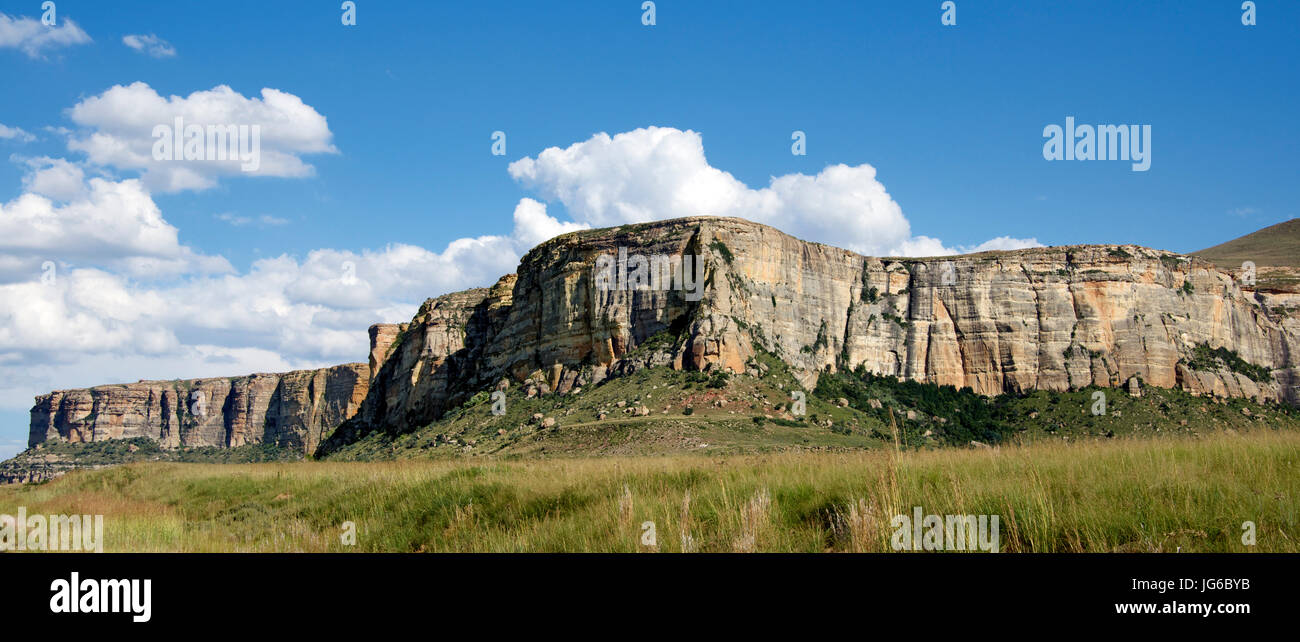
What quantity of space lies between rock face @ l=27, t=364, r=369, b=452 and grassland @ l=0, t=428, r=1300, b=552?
137157 mm

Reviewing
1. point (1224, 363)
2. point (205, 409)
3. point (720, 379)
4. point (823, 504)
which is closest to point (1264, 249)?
point (1224, 363)

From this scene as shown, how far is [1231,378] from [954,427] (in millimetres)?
30357

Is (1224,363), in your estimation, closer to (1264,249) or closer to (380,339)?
(1264,249)

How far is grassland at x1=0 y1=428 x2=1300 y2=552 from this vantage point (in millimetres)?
6539

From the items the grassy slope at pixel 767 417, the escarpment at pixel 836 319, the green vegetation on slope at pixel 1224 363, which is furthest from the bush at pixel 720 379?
the green vegetation on slope at pixel 1224 363

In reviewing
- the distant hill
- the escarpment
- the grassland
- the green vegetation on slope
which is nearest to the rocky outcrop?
the escarpment

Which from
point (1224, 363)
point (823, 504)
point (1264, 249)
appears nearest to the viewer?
point (823, 504)

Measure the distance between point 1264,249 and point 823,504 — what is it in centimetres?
17914

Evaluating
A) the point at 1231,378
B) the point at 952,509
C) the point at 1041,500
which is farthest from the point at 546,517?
the point at 1231,378

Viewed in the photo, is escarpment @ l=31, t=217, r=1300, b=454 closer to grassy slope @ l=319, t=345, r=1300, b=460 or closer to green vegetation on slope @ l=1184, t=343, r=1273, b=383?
green vegetation on slope @ l=1184, t=343, r=1273, b=383

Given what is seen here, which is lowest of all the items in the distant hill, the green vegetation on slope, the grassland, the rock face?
the rock face

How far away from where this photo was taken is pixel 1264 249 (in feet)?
480

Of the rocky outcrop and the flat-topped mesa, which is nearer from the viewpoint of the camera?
the flat-topped mesa
